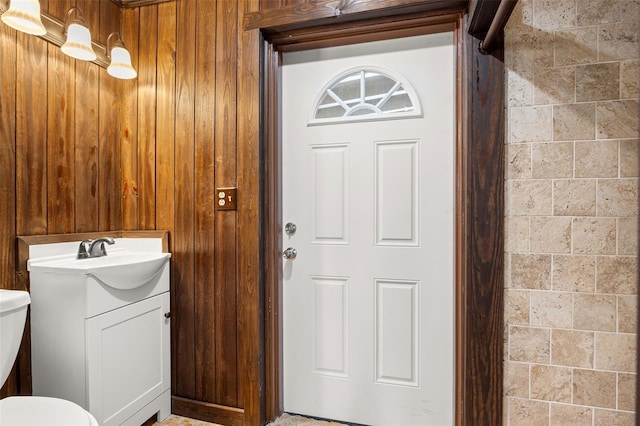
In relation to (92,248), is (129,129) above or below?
above

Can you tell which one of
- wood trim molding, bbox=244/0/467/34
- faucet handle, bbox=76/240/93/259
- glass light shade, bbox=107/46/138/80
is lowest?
faucet handle, bbox=76/240/93/259

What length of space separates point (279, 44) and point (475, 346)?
5.32ft

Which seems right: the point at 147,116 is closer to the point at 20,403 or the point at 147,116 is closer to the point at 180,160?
the point at 180,160

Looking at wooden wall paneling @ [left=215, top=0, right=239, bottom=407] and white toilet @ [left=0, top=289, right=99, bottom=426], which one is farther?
wooden wall paneling @ [left=215, top=0, right=239, bottom=407]

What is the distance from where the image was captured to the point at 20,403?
1.11m

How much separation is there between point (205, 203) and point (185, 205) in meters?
0.12

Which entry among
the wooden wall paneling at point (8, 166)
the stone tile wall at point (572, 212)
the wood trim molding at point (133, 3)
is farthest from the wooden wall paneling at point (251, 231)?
the stone tile wall at point (572, 212)

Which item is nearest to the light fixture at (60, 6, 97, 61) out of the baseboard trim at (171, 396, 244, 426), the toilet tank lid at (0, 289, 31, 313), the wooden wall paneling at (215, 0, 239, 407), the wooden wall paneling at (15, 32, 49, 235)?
the wooden wall paneling at (15, 32, 49, 235)

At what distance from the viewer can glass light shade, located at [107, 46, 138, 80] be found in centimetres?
173

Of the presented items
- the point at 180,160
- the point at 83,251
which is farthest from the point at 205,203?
the point at 83,251

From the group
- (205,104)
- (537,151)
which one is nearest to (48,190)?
(205,104)

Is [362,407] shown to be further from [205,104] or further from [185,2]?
[185,2]

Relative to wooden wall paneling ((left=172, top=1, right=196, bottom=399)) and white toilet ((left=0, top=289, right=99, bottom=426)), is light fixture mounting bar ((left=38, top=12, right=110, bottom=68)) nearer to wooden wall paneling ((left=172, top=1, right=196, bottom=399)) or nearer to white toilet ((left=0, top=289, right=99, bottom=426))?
wooden wall paneling ((left=172, top=1, right=196, bottom=399))

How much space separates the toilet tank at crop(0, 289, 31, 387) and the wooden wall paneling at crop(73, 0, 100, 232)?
0.54 meters
